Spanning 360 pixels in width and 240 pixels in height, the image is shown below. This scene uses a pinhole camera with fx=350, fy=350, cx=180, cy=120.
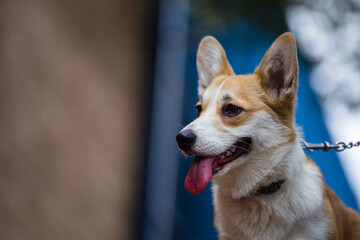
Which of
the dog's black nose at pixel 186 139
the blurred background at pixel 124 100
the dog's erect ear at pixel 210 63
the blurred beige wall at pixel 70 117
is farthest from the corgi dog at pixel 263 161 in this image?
the blurred beige wall at pixel 70 117

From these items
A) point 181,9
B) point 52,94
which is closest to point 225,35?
point 181,9

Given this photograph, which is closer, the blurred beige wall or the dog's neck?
the dog's neck

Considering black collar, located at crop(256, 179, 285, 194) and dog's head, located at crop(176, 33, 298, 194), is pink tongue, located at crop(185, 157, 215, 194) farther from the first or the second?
black collar, located at crop(256, 179, 285, 194)

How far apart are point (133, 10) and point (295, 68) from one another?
3.82 metres

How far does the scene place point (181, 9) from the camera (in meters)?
4.64

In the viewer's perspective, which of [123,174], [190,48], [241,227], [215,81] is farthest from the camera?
[123,174]

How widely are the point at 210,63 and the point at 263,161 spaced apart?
750mm

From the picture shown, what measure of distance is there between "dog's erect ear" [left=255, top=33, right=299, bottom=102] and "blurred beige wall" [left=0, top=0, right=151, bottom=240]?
2377 mm

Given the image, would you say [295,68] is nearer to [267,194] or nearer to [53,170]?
[267,194]

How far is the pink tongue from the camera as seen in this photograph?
151cm

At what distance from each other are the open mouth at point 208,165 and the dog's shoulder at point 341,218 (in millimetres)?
494

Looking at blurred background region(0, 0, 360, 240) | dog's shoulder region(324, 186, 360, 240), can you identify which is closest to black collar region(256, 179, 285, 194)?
dog's shoulder region(324, 186, 360, 240)

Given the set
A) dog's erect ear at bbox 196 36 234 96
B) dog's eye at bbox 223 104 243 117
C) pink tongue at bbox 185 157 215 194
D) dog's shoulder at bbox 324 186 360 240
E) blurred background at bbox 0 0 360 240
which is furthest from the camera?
blurred background at bbox 0 0 360 240

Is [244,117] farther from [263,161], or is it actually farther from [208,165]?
[208,165]
